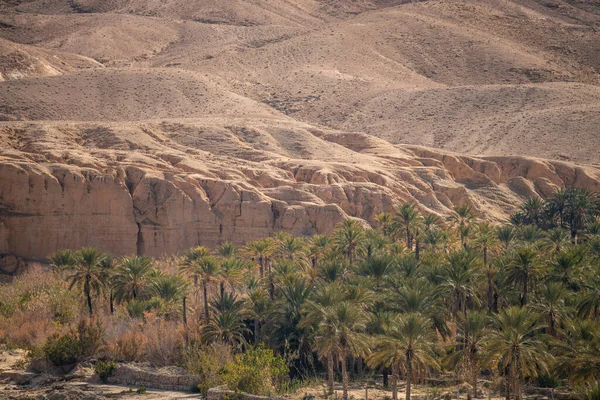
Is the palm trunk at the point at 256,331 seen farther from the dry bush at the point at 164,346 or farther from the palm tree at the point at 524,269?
the palm tree at the point at 524,269

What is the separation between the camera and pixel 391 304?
4281 centimetres

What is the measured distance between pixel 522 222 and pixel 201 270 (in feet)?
110

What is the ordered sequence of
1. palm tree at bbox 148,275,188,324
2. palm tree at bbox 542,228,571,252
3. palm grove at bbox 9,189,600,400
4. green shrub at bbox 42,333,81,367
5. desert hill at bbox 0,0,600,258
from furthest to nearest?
desert hill at bbox 0,0,600,258 → palm tree at bbox 542,228,571,252 → palm tree at bbox 148,275,188,324 → green shrub at bbox 42,333,81,367 → palm grove at bbox 9,189,600,400

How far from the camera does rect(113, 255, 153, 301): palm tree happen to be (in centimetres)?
4819

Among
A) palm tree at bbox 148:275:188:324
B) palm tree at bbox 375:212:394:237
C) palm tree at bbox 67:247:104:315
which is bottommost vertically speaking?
palm tree at bbox 148:275:188:324

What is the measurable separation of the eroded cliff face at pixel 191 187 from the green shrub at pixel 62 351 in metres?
17.8

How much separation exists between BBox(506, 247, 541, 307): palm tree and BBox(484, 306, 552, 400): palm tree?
19.6ft

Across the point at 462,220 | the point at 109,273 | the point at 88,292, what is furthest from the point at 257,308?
the point at 462,220

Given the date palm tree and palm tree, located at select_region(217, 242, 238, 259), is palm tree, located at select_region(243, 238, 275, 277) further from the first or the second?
the date palm tree

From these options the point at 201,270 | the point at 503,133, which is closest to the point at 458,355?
the point at 201,270

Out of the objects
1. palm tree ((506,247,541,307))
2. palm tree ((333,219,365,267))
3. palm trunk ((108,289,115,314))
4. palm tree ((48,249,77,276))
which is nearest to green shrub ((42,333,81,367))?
palm trunk ((108,289,115,314))

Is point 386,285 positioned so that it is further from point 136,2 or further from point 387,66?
point 136,2

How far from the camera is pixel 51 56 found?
132375mm

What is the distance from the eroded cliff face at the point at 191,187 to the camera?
61719 millimetres
